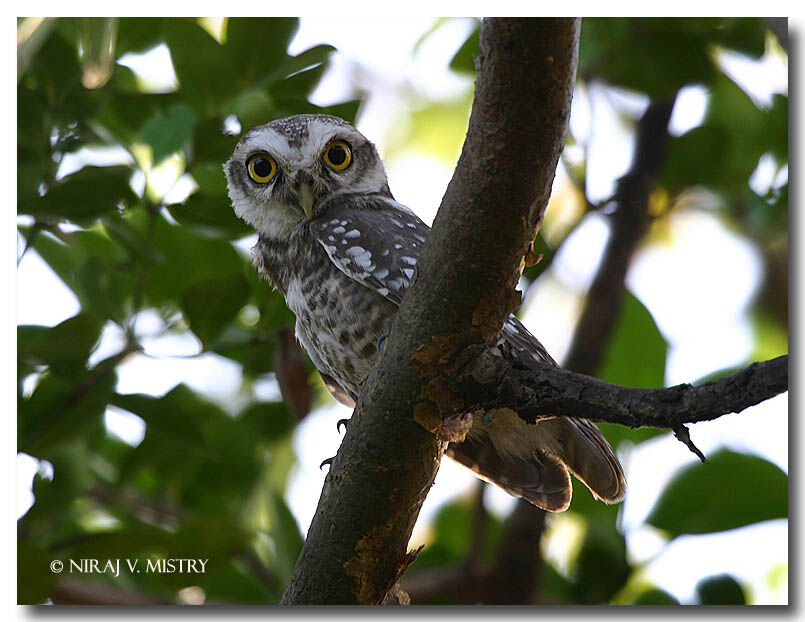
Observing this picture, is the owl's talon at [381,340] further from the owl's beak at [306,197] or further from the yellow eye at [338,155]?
the yellow eye at [338,155]

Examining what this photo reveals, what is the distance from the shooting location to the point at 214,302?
2.75 meters

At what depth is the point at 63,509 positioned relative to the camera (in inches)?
110

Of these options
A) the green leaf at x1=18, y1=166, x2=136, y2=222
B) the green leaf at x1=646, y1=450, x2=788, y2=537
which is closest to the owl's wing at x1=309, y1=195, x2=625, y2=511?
the green leaf at x1=646, y1=450, x2=788, y2=537

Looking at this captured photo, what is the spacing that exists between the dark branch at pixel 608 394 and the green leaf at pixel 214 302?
3.50ft

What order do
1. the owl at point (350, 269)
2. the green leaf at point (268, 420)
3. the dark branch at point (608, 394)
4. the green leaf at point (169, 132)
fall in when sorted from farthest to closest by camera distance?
the green leaf at point (268, 420) < the green leaf at point (169, 132) < the owl at point (350, 269) < the dark branch at point (608, 394)

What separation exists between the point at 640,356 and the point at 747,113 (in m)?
0.92

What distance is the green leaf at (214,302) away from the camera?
2727mm

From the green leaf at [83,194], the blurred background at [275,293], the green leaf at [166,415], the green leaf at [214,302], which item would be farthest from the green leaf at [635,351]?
the green leaf at [83,194]

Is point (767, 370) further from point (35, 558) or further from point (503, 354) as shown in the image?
point (35, 558)

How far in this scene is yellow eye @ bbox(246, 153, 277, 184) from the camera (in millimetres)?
2848

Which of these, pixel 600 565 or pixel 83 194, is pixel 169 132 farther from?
pixel 600 565

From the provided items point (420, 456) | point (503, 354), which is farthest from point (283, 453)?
point (503, 354)

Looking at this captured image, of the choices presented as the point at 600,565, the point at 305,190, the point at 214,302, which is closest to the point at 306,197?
the point at 305,190

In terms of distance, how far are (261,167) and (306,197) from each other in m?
0.23
